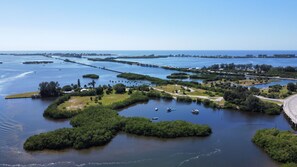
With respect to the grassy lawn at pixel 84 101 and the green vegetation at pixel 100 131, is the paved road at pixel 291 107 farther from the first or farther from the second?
the grassy lawn at pixel 84 101

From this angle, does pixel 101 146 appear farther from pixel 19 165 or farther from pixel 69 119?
pixel 69 119

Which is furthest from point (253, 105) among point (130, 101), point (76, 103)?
point (76, 103)

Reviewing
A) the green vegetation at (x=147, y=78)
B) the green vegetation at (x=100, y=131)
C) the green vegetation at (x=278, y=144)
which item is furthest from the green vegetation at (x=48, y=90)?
the green vegetation at (x=278, y=144)

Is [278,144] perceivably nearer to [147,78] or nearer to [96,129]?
[96,129]

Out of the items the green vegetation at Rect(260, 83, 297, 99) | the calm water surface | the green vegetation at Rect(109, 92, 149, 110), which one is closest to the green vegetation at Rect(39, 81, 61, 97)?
the calm water surface

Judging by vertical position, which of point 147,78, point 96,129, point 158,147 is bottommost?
point 158,147

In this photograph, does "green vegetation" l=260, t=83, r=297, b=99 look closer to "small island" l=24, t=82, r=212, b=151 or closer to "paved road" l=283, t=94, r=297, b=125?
"paved road" l=283, t=94, r=297, b=125
